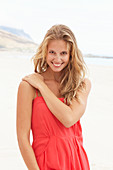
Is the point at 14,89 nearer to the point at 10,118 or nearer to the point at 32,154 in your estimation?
the point at 10,118

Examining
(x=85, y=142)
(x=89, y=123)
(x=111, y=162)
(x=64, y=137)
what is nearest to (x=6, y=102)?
(x=89, y=123)

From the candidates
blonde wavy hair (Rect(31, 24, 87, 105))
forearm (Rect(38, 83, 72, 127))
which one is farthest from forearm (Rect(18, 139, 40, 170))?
blonde wavy hair (Rect(31, 24, 87, 105))

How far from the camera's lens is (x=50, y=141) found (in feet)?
5.44

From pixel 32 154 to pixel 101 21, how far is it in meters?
26.5

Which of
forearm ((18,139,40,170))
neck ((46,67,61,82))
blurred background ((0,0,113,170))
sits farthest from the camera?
blurred background ((0,0,113,170))

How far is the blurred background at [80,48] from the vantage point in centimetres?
470

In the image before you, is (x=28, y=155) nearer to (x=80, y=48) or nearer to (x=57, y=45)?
→ (x=57, y=45)

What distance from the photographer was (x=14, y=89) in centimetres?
856

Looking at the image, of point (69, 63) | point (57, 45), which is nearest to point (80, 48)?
point (69, 63)

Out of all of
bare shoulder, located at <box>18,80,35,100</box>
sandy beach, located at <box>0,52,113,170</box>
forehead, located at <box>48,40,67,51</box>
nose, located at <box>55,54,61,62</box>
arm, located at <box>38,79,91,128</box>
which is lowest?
sandy beach, located at <box>0,52,113,170</box>

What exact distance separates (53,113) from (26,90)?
0.19 metres

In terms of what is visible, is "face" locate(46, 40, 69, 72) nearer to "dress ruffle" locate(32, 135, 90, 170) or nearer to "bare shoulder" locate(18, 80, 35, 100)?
"bare shoulder" locate(18, 80, 35, 100)

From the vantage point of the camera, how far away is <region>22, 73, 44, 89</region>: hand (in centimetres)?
162

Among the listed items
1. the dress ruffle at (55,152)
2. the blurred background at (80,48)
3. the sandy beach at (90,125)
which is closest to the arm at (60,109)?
the dress ruffle at (55,152)
